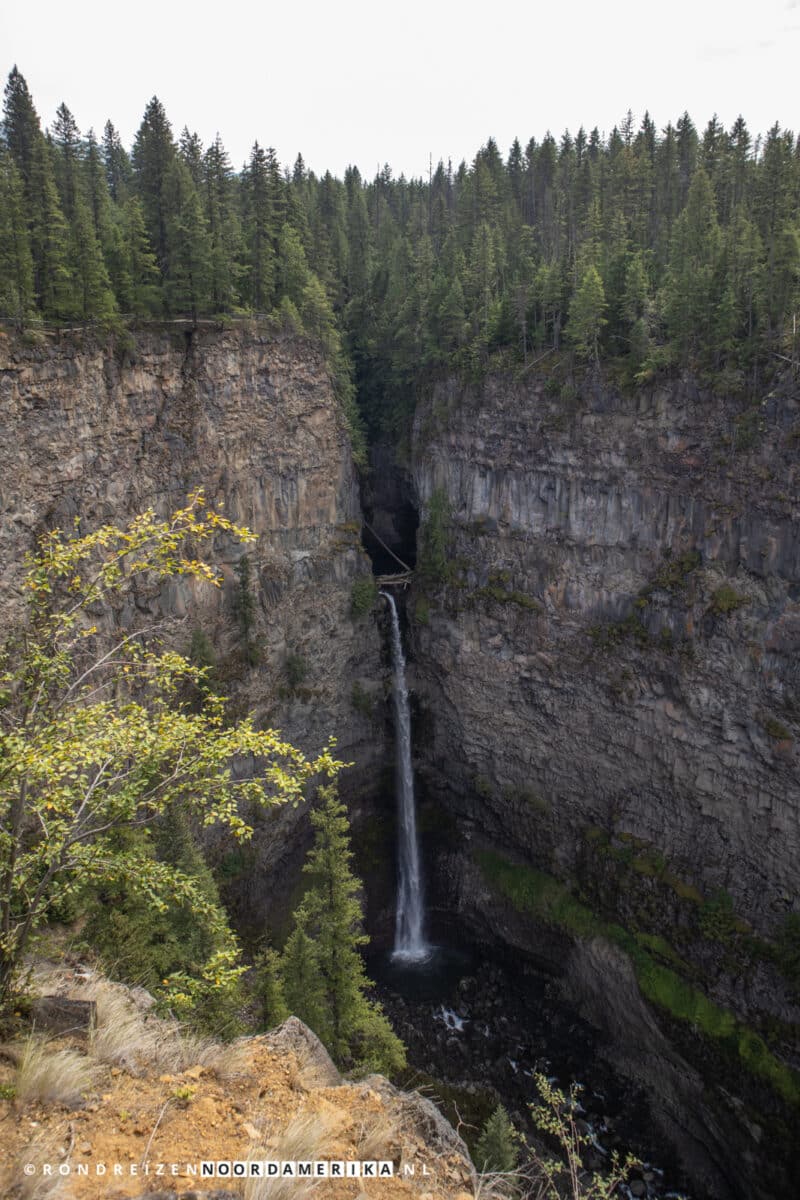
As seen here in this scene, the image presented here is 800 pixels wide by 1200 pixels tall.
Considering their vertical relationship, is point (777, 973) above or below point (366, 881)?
above

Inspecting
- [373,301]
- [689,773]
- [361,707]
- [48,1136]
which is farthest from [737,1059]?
[373,301]

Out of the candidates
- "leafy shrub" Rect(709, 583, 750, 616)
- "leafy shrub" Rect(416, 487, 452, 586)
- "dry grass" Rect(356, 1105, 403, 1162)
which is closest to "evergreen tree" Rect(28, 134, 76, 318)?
"leafy shrub" Rect(416, 487, 452, 586)

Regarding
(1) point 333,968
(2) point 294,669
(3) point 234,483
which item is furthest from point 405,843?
(3) point 234,483

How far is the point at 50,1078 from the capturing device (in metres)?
8.67

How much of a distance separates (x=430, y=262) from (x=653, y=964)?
45.1 metres

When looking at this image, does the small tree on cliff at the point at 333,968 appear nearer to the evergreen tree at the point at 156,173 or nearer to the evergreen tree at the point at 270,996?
the evergreen tree at the point at 270,996

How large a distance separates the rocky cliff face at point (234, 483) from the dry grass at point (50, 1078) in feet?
69.6

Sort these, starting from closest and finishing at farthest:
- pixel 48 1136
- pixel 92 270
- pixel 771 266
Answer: pixel 48 1136 → pixel 92 270 → pixel 771 266

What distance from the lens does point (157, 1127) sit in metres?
8.67

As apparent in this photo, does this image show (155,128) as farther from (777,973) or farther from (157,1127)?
(777,973)

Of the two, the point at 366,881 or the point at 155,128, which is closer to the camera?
the point at 155,128

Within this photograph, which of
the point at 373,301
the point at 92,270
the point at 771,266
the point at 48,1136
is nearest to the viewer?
the point at 48,1136

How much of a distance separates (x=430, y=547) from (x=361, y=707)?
10.1 metres

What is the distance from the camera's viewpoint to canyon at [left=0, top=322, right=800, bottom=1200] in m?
31.1
